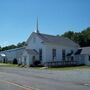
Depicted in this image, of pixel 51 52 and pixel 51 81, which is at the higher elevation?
pixel 51 52

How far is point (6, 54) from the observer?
86.8 m

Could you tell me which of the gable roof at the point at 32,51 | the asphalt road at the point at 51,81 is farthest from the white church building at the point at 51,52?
the asphalt road at the point at 51,81

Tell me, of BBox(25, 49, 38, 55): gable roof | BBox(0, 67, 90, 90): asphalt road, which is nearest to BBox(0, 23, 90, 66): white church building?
BBox(25, 49, 38, 55): gable roof

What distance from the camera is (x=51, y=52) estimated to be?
57.8 metres

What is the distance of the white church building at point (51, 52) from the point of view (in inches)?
2208

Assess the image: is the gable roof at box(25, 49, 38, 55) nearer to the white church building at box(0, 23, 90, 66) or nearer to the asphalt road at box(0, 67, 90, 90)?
the white church building at box(0, 23, 90, 66)

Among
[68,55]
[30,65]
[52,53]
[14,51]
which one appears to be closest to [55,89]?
[30,65]

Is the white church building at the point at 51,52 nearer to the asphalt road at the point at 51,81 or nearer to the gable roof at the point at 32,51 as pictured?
the gable roof at the point at 32,51

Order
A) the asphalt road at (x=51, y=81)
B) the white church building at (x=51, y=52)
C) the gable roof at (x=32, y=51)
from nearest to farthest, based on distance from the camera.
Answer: the asphalt road at (x=51, y=81), the white church building at (x=51, y=52), the gable roof at (x=32, y=51)

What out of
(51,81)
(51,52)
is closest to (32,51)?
(51,52)

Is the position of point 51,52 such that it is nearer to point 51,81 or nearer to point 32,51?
point 32,51

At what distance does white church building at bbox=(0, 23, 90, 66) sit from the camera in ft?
184

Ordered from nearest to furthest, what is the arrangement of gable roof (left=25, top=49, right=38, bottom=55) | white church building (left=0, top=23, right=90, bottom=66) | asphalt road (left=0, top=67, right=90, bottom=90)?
asphalt road (left=0, top=67, right=90, bottom=90)
white church building (left=0, top=23, right=90, bottom=66)
gable roof (left=25, top=49, right=38, bottom=55)

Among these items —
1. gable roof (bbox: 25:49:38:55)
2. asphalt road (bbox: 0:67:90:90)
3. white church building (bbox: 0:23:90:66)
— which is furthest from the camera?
gable roof (bbox: 25:49:38:55)
